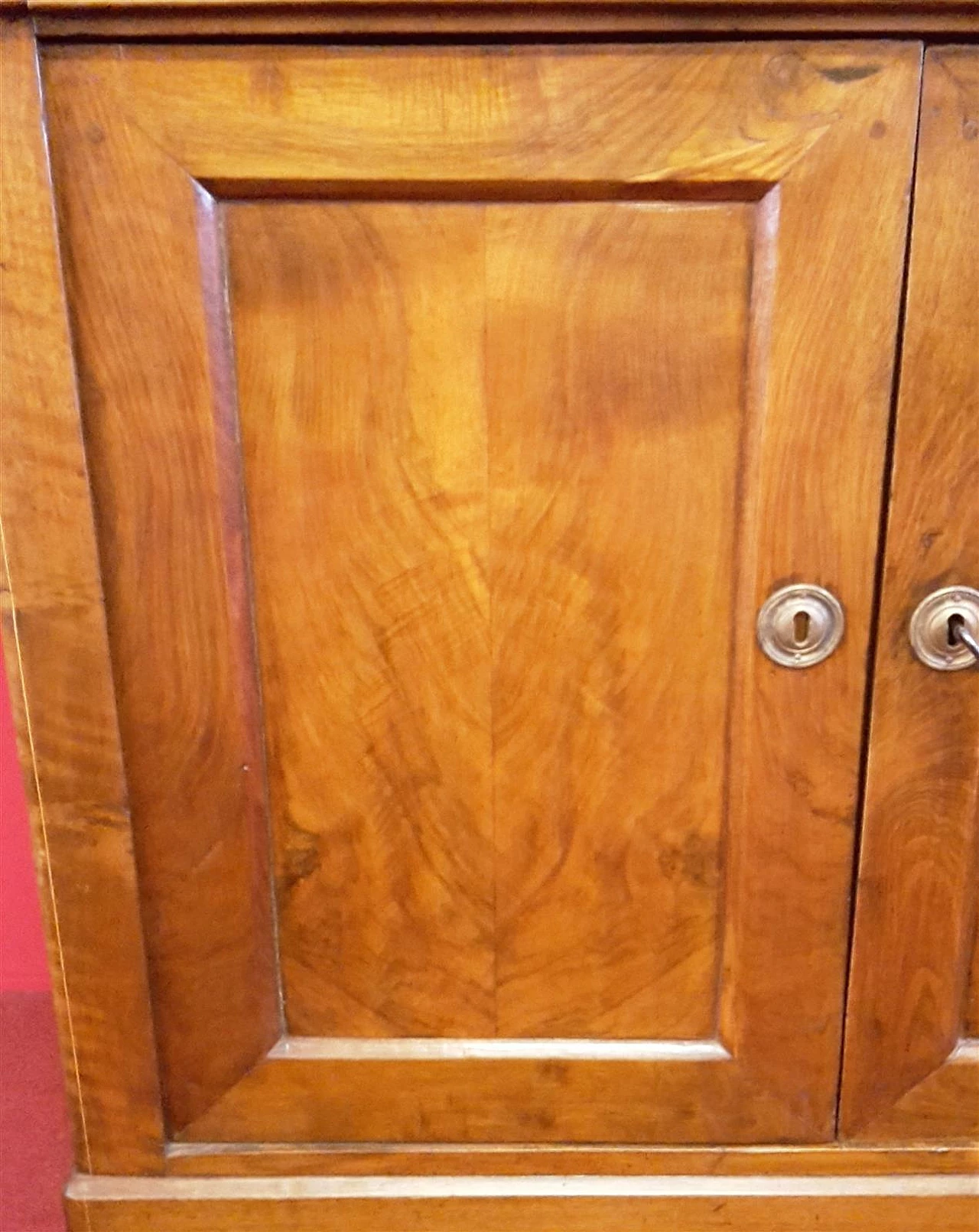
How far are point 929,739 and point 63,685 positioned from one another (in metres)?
0.56

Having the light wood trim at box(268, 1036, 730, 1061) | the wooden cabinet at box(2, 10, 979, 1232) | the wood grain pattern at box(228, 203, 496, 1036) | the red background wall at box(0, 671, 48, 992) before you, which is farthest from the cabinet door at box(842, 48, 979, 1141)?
the red background wall at box(0, 671, 48, 992)

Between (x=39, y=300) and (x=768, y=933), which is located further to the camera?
(x=768, y=933)

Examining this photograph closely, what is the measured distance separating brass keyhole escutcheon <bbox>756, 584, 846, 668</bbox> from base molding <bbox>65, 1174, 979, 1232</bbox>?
0.40 meters

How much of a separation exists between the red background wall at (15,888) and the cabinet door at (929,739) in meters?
0.80

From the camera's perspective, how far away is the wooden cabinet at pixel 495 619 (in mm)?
568

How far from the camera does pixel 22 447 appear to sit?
0.61 meters

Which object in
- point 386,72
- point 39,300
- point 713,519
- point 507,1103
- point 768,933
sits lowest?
Answer: point 507,1103

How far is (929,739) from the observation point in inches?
25.9

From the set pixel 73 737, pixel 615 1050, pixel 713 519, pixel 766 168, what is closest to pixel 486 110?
pixel 766 168

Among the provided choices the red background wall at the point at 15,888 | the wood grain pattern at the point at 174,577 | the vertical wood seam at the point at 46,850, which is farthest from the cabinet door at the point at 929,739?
the red background wall at the point at 15,888

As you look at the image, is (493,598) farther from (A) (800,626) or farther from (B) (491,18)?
(B) (491,18)

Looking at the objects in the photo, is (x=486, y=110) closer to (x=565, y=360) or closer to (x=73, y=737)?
(x=565, y=360)

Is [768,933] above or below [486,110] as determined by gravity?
below

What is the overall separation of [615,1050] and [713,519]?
0.39 metres
